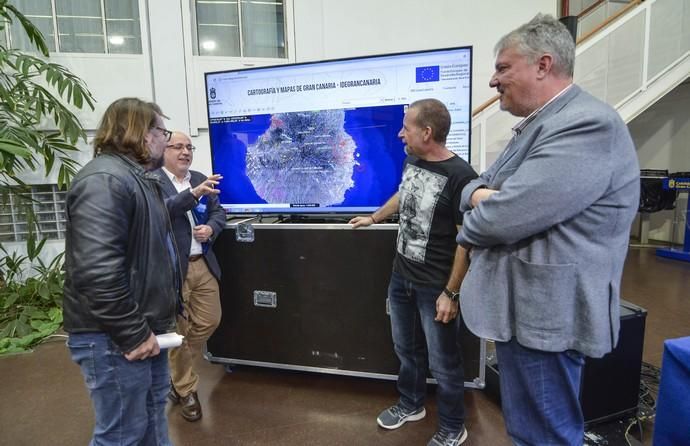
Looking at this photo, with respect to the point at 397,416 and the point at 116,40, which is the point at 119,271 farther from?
the point at 116,40

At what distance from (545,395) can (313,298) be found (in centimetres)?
151

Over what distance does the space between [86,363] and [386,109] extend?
1822 mm

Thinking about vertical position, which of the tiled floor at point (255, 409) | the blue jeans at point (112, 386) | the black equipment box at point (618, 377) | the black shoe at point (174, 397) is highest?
the blue jeans at point (112, 386)

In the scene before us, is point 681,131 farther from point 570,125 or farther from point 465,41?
point 570,125

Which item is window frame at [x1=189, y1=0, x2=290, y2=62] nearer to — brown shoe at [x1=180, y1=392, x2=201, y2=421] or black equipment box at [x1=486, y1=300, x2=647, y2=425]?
brown shoe at [x1=180, y1=392, x2=201, y2=421]

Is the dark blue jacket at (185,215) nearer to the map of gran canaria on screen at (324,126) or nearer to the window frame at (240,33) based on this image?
the map of gran canaria on screen at (324,126)

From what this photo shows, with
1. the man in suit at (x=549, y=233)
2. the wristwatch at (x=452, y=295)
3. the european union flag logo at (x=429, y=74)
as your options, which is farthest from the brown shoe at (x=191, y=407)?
the european union flag logo at (x=429, y=74)

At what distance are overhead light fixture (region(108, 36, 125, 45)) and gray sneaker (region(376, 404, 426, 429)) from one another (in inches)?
177

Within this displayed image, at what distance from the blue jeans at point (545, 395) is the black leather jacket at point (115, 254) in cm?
118

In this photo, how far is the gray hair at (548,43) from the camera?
1093 mm

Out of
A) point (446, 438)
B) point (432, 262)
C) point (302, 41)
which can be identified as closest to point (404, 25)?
point (302, 41)

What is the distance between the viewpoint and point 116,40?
4234mm

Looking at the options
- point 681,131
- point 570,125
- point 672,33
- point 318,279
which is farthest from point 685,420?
point 681,131

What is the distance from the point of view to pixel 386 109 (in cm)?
224
